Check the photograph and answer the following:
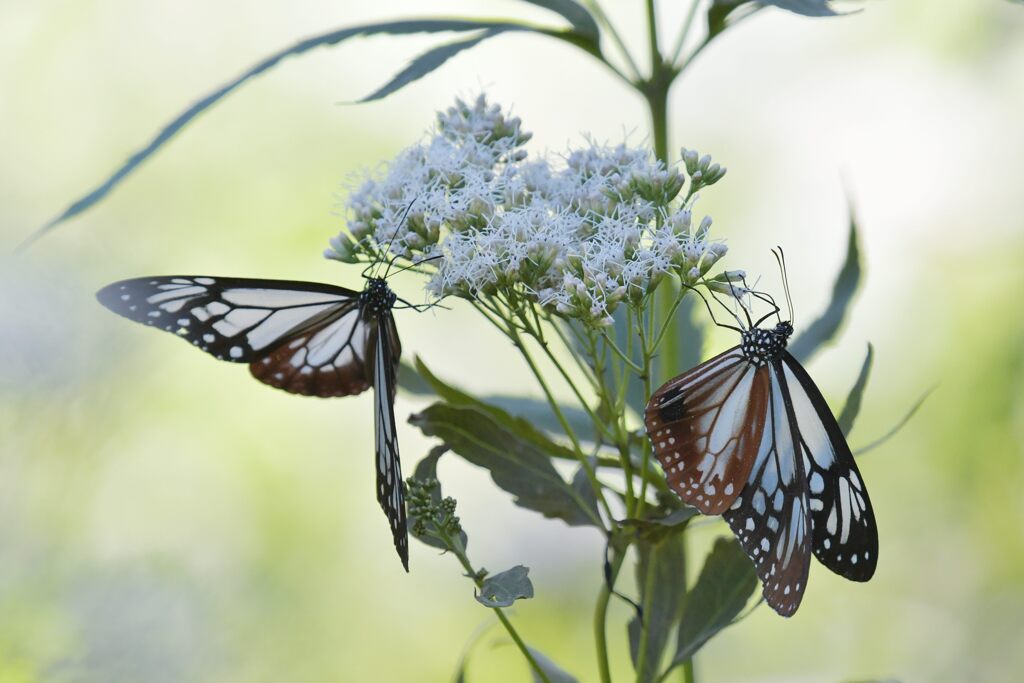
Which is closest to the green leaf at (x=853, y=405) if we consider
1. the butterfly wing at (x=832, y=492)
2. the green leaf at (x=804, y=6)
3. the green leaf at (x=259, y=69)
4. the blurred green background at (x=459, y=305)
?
the butterfly wing at (x=832, y=492)

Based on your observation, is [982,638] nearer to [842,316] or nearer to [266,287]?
[842,316]

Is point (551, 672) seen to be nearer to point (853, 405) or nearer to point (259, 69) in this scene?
point (853, 405)

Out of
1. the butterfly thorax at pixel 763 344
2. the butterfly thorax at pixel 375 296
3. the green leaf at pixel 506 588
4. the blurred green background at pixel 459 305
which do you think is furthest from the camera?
the blurred green background at pixel 459 305

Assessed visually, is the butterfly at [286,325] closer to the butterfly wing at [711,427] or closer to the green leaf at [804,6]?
the butterfly wing at [711,427]

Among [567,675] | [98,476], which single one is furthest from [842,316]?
[98,476]

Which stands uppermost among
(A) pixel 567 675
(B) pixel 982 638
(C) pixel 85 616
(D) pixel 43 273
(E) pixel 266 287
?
(D) pixel 43 273

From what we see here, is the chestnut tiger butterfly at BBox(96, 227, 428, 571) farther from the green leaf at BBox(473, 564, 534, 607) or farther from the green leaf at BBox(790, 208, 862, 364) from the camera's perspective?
the green leaf at BBox(790, 208, 862, 364)

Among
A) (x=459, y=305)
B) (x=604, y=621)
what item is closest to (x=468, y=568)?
(x=604, y=621)

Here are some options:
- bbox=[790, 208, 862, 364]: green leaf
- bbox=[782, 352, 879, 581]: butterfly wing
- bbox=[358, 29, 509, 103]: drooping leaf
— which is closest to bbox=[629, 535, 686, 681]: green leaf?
bbox=[782, 352, 879, 581]: butterfly wing
